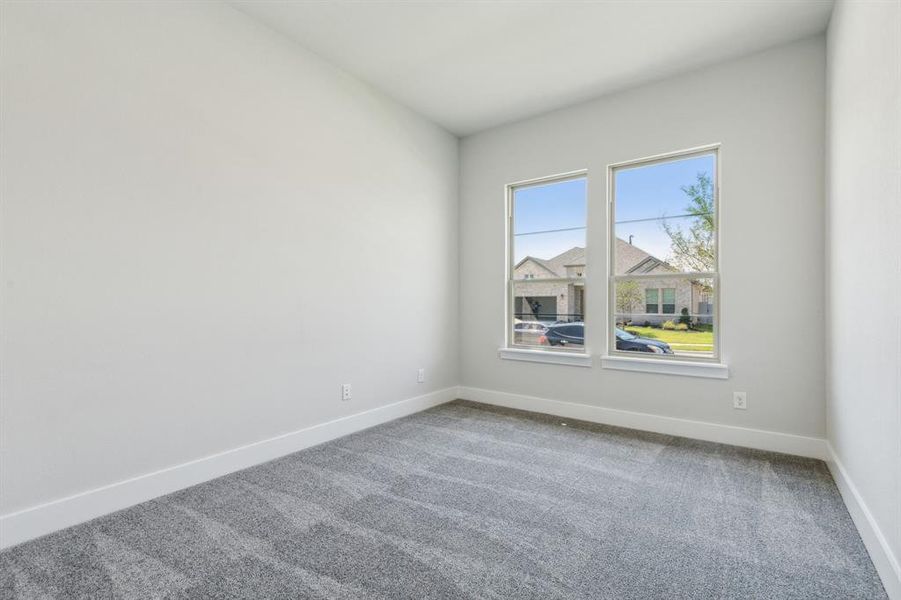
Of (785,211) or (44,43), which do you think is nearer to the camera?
(44,43)

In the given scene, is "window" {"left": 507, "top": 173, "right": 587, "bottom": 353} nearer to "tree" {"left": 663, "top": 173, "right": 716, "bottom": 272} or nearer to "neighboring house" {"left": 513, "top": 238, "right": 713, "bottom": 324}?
"neighboring house" {"left": 513, "top": 238, "right": 713, "bottom": 324}

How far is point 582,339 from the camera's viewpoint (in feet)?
12.5

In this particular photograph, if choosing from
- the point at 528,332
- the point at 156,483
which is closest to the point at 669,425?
the point at 528,332

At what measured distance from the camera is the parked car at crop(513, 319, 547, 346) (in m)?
4.13

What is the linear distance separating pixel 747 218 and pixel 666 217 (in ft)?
1.81

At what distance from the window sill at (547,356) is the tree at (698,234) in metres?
1.09

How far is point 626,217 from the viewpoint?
3611mm

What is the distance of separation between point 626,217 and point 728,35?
4.46 ft

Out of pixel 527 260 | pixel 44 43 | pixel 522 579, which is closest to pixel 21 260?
pixel 44 43

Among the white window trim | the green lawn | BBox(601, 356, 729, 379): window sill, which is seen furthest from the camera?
the white window trim

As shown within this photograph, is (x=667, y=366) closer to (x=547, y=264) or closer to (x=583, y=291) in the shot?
(x=583, y=291)

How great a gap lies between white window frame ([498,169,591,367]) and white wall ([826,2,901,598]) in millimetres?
Answer: 1650

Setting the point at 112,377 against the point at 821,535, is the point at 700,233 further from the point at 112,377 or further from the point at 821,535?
the point at 112,377

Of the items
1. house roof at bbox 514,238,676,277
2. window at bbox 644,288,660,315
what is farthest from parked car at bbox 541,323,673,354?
house roof at bbox 514,238,676,277
